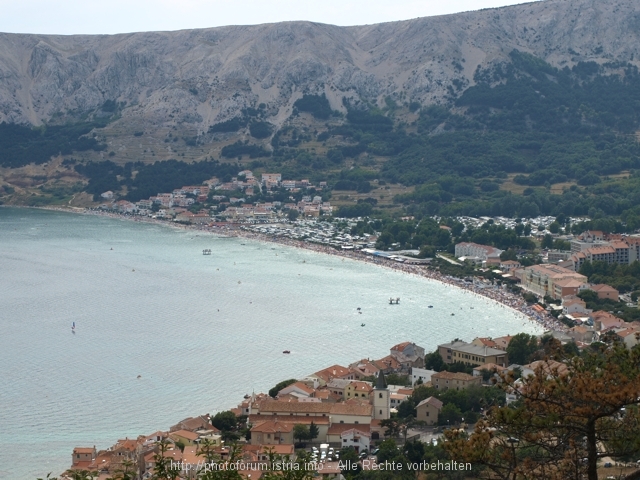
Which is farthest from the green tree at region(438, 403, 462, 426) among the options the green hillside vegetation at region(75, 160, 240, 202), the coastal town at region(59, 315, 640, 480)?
the green hillside vegetation at region(75, 160, 240, 202)

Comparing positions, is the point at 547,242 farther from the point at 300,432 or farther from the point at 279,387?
the point at 300,432

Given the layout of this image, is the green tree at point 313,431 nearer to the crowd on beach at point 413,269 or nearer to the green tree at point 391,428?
the green tree at point 391,428

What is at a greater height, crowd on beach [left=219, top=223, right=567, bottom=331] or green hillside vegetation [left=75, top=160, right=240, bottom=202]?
green hillside vegetation [left=75, top=160, right=240, bottom=202]

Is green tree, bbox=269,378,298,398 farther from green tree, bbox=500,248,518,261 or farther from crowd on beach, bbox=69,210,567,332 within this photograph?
green tree, bbox=500,248,518,261

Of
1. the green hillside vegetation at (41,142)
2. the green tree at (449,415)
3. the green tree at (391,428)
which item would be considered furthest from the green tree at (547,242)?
the green hillside vegetation at (41,142)

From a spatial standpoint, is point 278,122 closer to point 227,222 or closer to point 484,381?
point 227,222

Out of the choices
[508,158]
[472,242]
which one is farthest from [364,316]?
[508,158]
